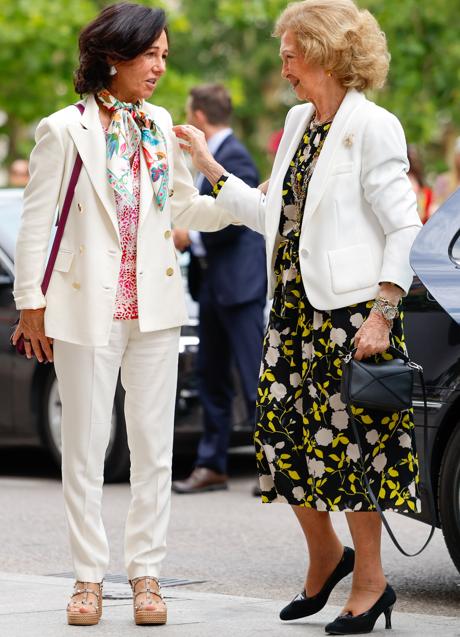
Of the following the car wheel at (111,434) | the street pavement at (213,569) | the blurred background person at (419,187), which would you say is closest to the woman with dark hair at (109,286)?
the street pavement at (213,569)

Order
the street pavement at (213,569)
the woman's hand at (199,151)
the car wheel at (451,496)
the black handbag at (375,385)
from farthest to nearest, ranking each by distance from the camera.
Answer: the car wheel at (451,496) → the woman's hand at (199,151) → the street pavement at (213,569) → the black handbag at (375,385)

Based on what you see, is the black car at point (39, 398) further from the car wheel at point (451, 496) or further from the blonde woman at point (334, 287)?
the blonde woman at point (334, 287)

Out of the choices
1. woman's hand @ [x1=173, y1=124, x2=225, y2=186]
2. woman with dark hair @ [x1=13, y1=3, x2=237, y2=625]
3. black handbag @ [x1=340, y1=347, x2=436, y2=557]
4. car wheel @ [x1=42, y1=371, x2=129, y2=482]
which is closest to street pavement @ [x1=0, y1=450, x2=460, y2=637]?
car wheel @ [x1=42, y1=371, x2=129, y2=482]

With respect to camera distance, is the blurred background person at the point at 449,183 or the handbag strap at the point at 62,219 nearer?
the handbag strap at the point at 62,219

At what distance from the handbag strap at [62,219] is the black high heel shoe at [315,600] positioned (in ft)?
4.37

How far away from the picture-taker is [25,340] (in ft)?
17.4

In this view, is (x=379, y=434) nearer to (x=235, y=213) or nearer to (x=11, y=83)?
(x=235, y=213)

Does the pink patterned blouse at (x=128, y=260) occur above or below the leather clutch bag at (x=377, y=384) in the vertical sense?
above

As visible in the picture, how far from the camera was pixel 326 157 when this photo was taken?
16.4 ft

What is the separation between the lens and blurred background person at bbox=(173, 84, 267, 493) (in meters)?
9.09

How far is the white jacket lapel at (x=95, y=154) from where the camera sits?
5145 millimetres

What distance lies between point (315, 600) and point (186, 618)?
0.44 meters

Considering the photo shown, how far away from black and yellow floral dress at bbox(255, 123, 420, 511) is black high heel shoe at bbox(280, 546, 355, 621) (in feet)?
1.01

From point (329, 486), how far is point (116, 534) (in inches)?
103
